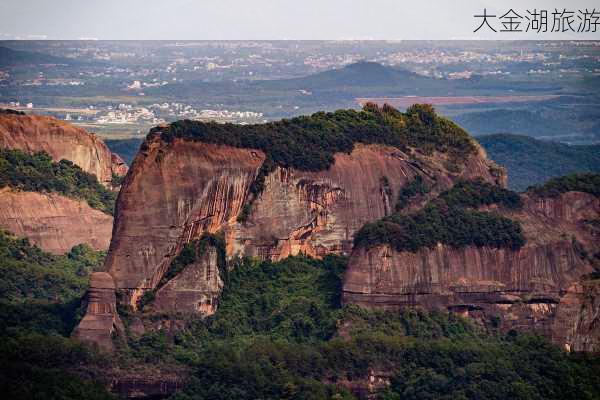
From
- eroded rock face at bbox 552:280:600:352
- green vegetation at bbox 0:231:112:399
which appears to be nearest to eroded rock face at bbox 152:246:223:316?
green vegetation at bbox 0:231:112:399

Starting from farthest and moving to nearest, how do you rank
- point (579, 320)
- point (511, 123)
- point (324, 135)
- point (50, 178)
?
point (511, 123) → point (50, 178) → point (324, 135) → point (579, 320)

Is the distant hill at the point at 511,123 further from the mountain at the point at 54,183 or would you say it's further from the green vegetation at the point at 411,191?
the green vegetation at the point at 411,191

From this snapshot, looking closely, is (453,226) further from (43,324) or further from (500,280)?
(43,324)

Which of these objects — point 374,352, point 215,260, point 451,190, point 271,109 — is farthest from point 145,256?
point 271,109

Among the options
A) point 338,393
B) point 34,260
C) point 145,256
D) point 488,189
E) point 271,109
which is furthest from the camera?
point 271,109

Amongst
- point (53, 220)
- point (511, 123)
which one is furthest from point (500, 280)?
point (511, 123)

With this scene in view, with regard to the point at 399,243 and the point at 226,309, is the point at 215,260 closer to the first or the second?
the point at 226,309
